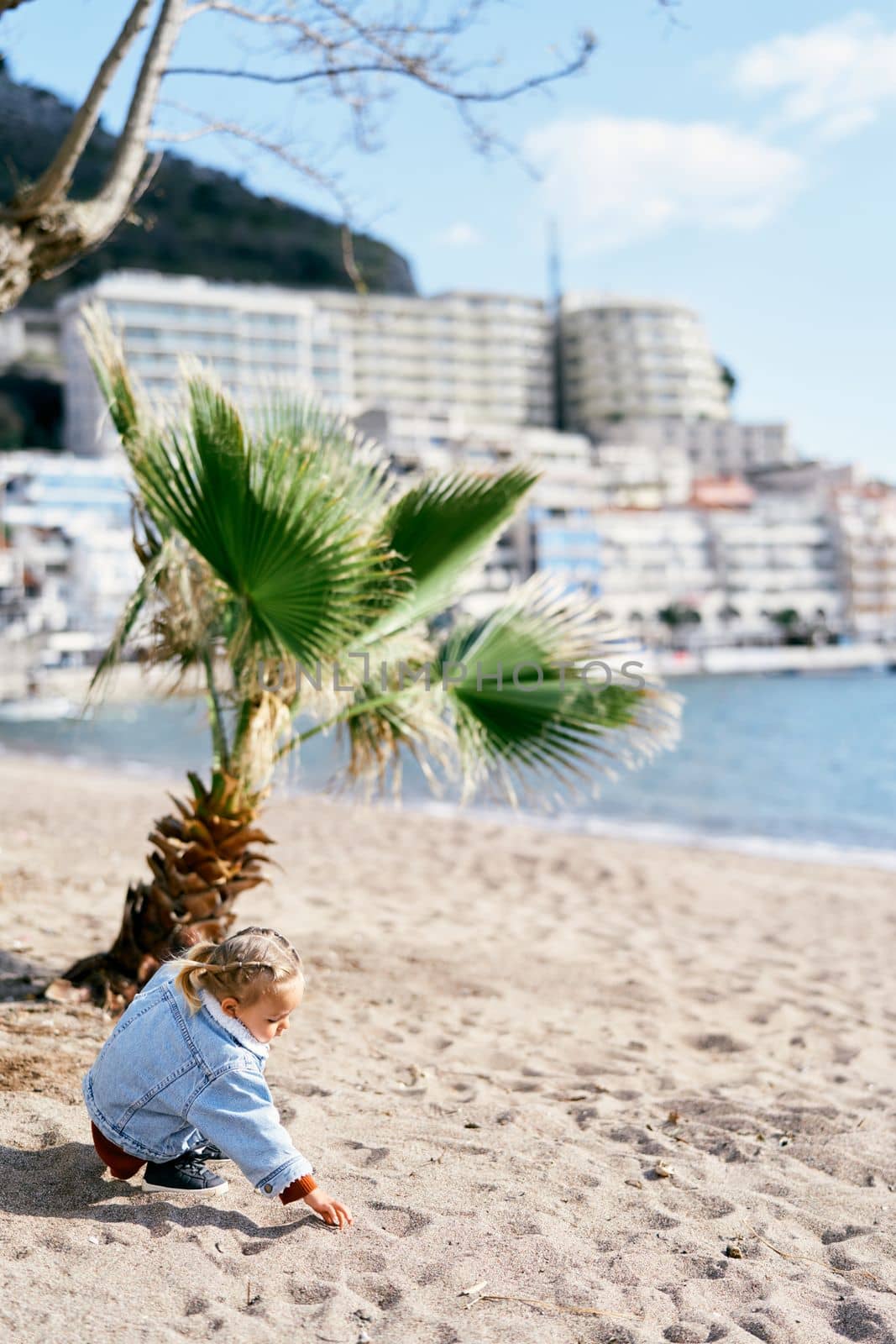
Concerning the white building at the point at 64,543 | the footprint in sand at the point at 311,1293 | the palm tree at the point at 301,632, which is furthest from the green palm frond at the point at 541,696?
the white building at the point at 64,543

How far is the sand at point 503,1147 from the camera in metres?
2.75

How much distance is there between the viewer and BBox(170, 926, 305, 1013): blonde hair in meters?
2.97

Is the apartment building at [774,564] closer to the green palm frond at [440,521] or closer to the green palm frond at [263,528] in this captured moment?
the green palm frond at [440,521]

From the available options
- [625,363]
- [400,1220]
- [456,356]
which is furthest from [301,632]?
[625,363]

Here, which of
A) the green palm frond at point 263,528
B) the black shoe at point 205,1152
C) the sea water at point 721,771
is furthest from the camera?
the sea water at point 721,771

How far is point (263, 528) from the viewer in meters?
4.56

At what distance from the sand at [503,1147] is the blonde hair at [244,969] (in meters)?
0.59

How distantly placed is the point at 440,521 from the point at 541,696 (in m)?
0.89

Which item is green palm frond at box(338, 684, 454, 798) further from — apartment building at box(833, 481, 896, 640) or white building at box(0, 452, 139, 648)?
apartment building at box(833, 481, 896, 640)

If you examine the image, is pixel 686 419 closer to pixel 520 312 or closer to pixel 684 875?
pixel 520 312

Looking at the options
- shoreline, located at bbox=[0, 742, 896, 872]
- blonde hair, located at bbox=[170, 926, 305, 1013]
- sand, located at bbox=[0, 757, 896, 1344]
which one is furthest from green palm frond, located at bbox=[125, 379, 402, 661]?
shoreline, located at bbox=[0, 742, 896, 872]

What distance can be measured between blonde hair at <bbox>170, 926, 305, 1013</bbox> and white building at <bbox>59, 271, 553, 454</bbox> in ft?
291

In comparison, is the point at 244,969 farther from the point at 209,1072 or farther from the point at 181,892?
the point at 181,892

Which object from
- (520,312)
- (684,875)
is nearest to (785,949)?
(684,875)
